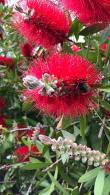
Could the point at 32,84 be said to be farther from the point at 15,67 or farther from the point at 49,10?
the point at 15,67

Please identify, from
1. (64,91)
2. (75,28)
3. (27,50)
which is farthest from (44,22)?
(27,50)

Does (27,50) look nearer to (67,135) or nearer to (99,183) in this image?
(67,135)

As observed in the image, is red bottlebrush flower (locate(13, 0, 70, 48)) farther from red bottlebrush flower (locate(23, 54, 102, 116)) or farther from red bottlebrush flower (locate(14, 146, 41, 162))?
red bottlebrush flower (locate(14, 146, 41, 162))

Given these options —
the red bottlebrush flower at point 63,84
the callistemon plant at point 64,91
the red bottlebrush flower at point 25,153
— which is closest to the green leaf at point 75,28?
the callistemon plant at point 64,91

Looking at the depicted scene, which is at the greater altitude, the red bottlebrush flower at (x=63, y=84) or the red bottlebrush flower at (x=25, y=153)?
the red bottlebrush flower at (x=63, y=84)

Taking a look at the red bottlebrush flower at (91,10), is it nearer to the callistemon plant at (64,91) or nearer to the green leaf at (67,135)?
the callistemon plant at (64,91)

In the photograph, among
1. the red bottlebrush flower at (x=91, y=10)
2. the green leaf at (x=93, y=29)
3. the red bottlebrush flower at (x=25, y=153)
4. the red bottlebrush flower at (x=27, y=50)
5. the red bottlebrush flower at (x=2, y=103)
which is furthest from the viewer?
the red bottlebrush flower at (x=2, y=103)

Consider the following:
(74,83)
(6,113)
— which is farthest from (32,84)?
(6,113)

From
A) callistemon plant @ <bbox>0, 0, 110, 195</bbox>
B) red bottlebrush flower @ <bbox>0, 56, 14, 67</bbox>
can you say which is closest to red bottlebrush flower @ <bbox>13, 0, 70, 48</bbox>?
callistemon plant @ <bbox>0, 0, 110, 195</bbox>

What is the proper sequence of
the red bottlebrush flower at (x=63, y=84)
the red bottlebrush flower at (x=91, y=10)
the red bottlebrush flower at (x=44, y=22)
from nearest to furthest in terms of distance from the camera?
the red bottlebrush flower at (x=63, y=84)
the red bottlebrush flower at (x=91, y=10)
the red bottlebrush flower at (x=44, y=22)
